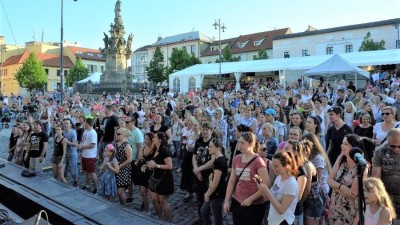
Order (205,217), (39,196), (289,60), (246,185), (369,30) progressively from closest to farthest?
(246,185), (205,217), (39,196), (289,60), (369,30)

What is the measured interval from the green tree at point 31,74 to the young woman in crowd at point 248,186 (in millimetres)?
64666

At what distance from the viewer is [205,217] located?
204 inches

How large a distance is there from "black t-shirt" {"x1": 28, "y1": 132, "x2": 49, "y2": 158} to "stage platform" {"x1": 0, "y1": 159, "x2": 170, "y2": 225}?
0.98 m

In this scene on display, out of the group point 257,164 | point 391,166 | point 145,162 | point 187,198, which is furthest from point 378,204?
point 187,198

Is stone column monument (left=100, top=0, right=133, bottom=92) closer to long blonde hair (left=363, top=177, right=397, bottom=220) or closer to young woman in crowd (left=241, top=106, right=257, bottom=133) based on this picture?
young woman in crowd (left=241, top=106, right=257, bottom=133)

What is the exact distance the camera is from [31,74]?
2421 inches

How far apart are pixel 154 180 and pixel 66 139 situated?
328 cm

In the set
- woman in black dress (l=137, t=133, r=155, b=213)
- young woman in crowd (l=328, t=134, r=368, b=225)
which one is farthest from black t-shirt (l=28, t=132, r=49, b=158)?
young woman in crowd (l=328, t=134, r=368, b=225)

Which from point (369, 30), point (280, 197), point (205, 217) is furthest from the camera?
point (369, 30)

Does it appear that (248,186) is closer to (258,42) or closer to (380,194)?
(380,194)

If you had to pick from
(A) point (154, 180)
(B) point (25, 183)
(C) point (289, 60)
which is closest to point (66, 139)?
(B) point (25, 183)

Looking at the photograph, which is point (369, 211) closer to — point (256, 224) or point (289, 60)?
point (256, 224)

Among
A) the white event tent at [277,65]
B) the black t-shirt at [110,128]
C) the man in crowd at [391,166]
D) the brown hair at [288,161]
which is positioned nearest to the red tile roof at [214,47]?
the white event tent at [277,65]

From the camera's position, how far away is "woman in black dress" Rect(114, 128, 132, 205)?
6230 mm
